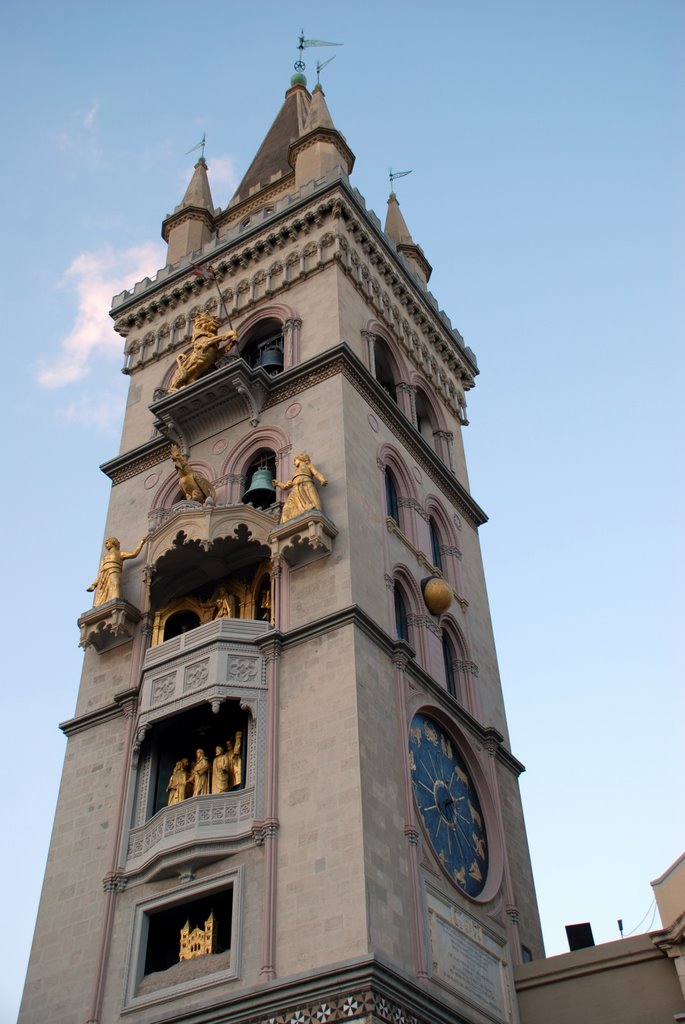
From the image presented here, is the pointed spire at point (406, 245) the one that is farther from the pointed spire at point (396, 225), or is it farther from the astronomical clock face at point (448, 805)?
the astronomical clock face at point (448, 805)

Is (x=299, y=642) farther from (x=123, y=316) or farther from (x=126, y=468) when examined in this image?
(x=123, y=316)

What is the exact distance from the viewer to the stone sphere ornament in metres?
28.4

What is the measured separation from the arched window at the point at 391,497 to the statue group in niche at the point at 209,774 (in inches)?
293

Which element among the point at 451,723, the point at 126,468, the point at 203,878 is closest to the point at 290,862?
the point at 203,878

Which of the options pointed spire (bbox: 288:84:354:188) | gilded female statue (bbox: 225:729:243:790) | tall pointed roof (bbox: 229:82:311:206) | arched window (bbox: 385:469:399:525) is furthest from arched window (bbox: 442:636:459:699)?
tall pointed roof (bbox: 229:82:311:206)

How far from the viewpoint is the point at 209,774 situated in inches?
944

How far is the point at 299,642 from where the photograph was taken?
24391 millimetres

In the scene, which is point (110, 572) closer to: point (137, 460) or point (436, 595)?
point (137, 460)

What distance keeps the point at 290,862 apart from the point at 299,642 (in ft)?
16.0

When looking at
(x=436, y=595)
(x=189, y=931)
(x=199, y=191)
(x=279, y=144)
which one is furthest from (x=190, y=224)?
(x=189, y=931)

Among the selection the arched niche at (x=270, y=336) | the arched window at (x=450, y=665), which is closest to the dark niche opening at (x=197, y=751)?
the arched window at (x=450, y=665)

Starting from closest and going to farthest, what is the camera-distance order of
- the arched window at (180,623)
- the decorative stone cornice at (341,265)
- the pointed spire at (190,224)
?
the arched window at (180,623) < the decorative stone cornice at (341,265) < the pointed spire at (190,224)

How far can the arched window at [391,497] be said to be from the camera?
29.5 m

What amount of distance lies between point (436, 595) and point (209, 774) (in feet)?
24.3
